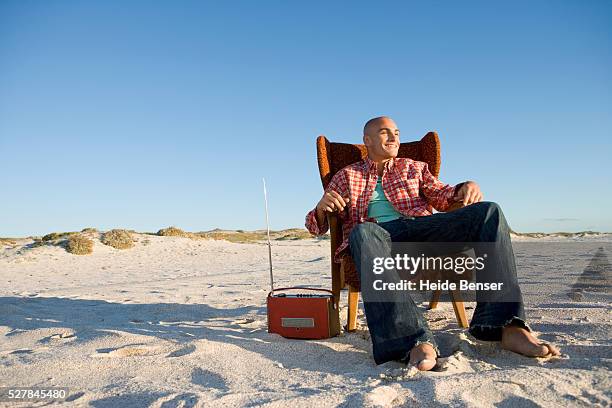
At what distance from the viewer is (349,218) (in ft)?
11.3

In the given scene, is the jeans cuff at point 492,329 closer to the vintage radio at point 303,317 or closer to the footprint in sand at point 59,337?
the vintage radio at point 303,317

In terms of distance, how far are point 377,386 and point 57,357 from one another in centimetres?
169

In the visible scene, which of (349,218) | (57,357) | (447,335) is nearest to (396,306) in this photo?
(447,335)

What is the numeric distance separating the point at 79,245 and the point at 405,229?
1104cm

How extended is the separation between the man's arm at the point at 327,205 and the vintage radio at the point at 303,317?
1.49 ft

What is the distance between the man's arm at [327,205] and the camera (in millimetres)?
2975

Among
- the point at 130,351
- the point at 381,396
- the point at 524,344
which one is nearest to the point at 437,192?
the point at 524,344

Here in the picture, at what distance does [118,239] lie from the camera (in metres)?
13.2

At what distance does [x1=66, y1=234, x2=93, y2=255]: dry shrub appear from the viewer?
11898 mm

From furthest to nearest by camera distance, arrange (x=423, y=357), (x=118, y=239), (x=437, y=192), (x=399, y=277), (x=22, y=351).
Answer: (x=118, y=239) < (x=437, y=192) < (x=22, y=351) < (x=399, y=277) < (x=423, y=357)

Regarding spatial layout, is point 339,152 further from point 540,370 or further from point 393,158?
point 540,370

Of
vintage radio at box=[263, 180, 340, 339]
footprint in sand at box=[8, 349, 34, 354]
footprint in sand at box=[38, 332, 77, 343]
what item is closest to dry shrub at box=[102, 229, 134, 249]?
footprint in sand at box=[38, 332, 77, 343]

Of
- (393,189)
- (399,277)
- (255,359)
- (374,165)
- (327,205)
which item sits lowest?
(255,359)

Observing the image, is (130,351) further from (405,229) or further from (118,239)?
(118,239)
